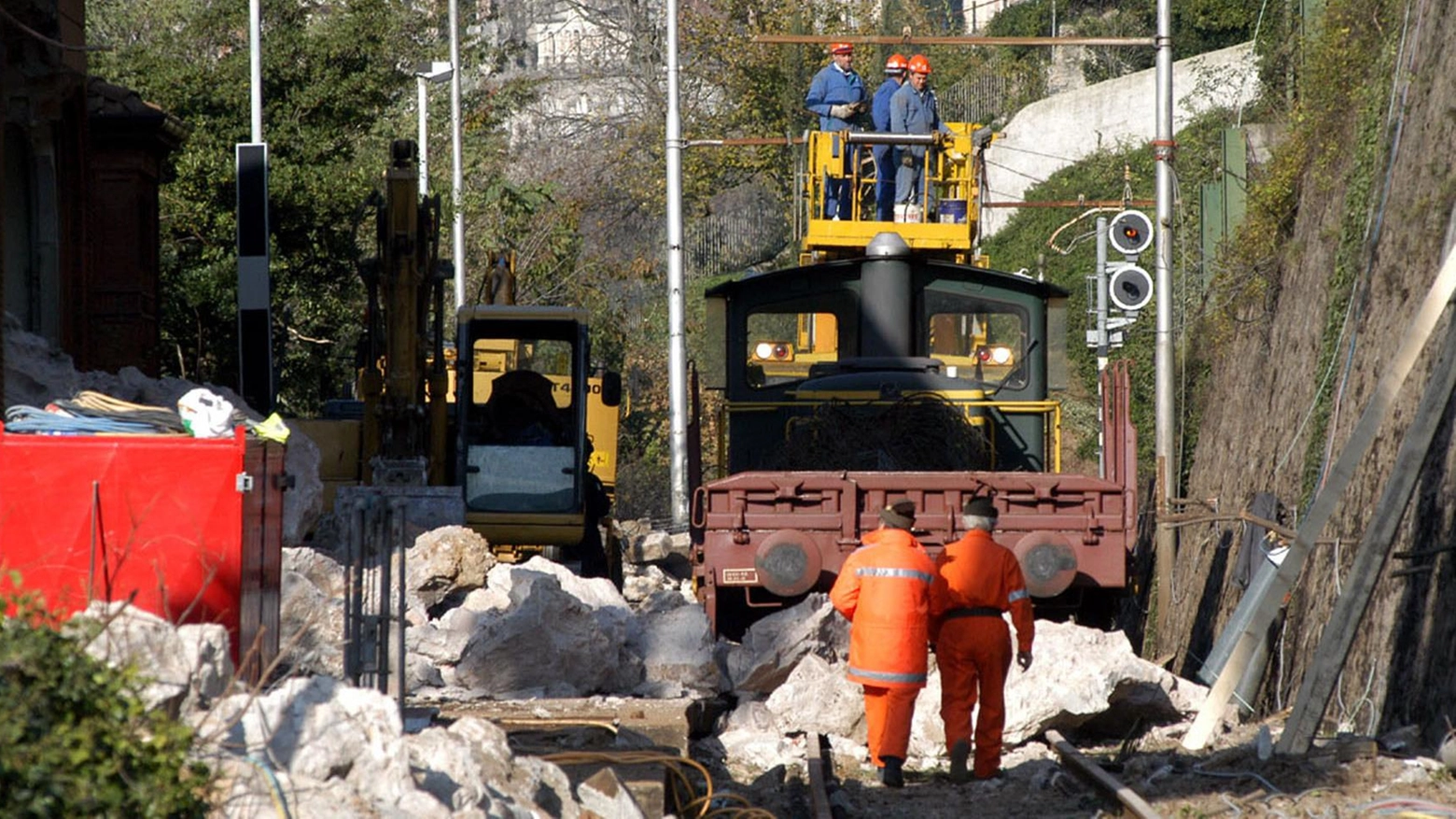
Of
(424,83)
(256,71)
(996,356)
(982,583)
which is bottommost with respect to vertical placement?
(982,583)

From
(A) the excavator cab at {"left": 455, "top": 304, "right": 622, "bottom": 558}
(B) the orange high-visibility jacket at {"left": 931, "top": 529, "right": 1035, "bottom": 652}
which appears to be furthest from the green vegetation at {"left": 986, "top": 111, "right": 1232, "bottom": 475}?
(B) the orange high-visibility jacket at {"left": 931, "top": 529, "right": 1035, "bottom": 652}

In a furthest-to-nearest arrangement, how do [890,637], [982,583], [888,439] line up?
[888,439]
[982,583]
[890,637]

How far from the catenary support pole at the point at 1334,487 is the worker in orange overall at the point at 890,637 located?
157 centimetres

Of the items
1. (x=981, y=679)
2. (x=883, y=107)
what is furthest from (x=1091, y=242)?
(x=981, y=679)

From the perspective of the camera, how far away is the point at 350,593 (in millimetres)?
9594

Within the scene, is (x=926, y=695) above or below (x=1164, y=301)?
below

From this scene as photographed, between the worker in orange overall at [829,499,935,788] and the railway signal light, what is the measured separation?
9369 millimetres

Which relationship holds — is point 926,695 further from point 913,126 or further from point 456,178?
point 456,178

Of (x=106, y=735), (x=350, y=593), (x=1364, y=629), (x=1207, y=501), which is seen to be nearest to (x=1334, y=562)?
(x=1364, y=629)

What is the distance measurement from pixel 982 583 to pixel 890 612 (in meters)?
0.54

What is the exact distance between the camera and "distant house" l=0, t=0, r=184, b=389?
16500mm

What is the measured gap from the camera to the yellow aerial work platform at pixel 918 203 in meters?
16.5

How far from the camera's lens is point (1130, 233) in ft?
63.8

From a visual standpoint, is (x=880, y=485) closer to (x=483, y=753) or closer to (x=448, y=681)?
(x=448, y=681)
